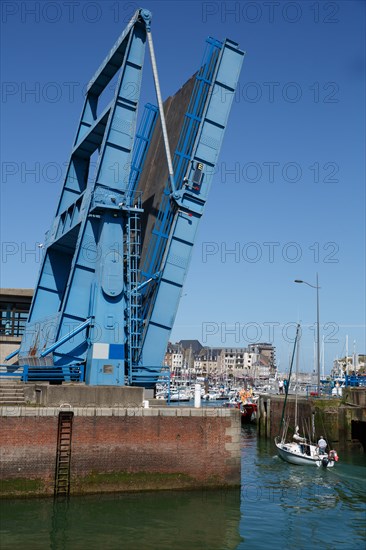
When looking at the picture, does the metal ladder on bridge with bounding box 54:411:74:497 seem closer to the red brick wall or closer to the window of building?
the red brick wall

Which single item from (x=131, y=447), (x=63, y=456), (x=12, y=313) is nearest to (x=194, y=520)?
(x=131, y=447)

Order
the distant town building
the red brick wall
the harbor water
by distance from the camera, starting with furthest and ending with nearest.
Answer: the distant town building, the red brick wall, the harbor water

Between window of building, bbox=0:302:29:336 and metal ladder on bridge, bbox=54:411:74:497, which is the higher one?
window of building, bbox=0:302:29:336

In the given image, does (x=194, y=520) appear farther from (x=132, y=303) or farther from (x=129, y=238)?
(x=129, y=238)

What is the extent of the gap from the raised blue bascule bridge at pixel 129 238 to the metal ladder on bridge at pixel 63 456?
121 inches

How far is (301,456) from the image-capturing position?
85.7 feet

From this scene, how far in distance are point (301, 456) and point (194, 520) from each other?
37.3 feet

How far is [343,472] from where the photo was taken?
80.5 ft

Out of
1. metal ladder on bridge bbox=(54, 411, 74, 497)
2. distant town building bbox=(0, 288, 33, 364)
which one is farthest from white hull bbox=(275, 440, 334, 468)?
distant town building bbox=(0, 288, 33, 364)

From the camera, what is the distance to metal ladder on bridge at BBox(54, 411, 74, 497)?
17.3 m

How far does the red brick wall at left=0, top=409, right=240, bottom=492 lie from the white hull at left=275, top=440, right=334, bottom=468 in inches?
304

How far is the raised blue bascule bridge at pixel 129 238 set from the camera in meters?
21.2

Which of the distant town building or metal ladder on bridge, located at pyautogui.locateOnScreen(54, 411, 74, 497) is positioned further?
the distant town building

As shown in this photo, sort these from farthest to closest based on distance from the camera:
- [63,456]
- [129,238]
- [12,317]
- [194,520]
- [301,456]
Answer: [12,317], [301,456], [129,238], [63,456], [194,520]
